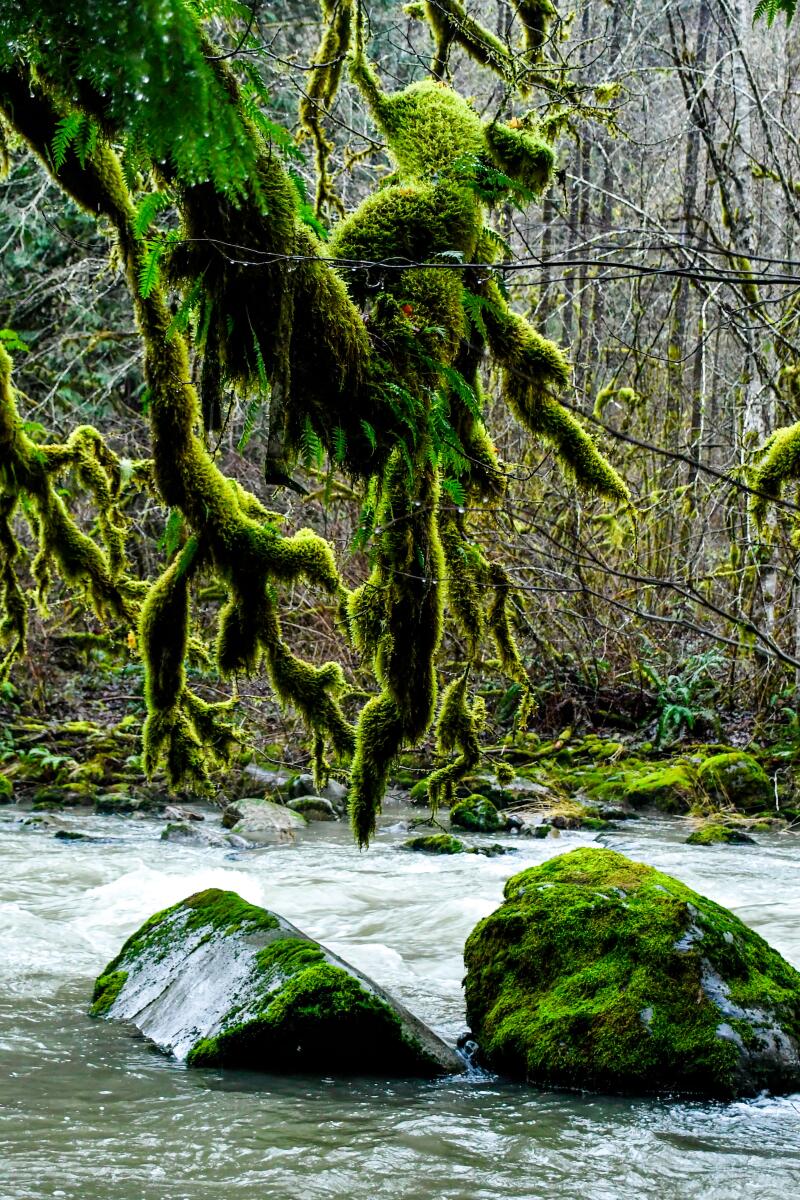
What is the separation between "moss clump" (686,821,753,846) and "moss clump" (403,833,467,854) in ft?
6.94

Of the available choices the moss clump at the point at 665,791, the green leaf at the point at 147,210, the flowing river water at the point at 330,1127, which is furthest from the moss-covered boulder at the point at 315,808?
the green leaf at the point at 147,210

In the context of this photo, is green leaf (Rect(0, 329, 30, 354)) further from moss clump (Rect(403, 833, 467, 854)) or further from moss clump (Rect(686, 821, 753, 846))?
moss clump (Rect(686, 821, 753, 846))

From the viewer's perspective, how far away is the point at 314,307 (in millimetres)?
3297

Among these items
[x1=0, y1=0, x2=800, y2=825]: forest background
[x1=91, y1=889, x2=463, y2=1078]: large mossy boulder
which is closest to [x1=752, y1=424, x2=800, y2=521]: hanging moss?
[x1=91, y1=889, x2=463, y2=1078]: large mossy boulder

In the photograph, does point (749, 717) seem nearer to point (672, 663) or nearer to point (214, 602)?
point (672, 663)

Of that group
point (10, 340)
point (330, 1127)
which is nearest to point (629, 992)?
point (330, 1127)

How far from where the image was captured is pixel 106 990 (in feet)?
17.3

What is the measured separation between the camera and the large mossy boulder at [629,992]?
434cm

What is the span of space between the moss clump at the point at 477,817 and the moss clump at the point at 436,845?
37.7 inches

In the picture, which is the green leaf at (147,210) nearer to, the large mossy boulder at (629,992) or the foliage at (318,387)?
the foliage at (318,387)

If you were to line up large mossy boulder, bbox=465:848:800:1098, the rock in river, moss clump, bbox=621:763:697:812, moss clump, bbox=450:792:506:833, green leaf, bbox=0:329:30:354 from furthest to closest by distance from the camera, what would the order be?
moss clump, bbox=621:763:697:812 < moss clump, bbox=450:792:506:833 < the rock in river < green leaf, bbox=0:329:30:354 < large mossy boulder, bbox=465:848:800:1098

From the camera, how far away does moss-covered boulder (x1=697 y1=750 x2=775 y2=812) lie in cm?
1120

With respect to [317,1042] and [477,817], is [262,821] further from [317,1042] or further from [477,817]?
[317,1042]

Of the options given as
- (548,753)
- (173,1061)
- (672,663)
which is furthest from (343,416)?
(672,663)
